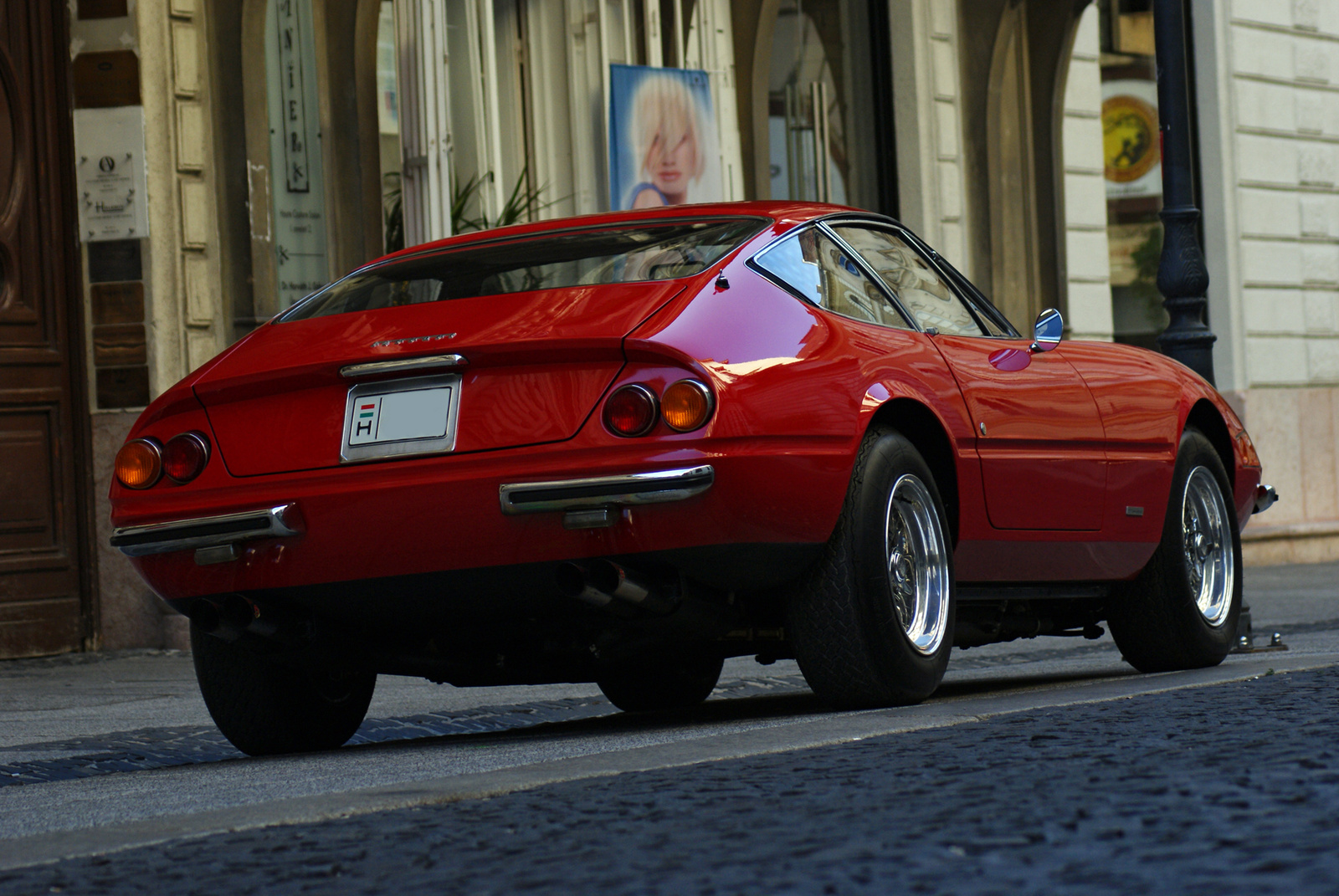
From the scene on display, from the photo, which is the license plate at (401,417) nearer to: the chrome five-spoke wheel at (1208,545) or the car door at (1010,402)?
the car door at (1010,402)

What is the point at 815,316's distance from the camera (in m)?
5.45

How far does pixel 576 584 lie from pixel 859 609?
2.48 ft

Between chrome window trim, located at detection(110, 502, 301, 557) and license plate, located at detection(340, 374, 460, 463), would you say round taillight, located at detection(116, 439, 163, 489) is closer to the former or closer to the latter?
chrome window trim, located at detection(110, 502, 301, 557)

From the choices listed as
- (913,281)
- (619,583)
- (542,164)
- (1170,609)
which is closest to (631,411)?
(619,583)

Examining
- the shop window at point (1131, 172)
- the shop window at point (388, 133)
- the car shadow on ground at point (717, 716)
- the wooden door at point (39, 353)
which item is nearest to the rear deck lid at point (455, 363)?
the car shadow on ground at point (717, 716)

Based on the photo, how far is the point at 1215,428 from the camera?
7395mm

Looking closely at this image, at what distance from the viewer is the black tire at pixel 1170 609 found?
6973 millimetres

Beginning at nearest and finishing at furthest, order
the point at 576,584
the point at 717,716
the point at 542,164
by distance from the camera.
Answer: the point at 576,584
the point at 717,716
the point at 542,164

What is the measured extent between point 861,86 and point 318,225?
5.24 meters

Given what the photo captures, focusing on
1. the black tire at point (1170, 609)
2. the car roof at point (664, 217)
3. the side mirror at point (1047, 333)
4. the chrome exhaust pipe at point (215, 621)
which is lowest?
the black tire at point (1170, 609)

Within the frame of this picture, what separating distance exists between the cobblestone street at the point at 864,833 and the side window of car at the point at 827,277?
1.55 metres

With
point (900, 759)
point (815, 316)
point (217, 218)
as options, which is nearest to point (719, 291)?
point (815, 316)

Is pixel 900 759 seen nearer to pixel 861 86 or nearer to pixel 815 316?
pixel 815 316

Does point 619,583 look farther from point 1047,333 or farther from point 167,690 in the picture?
point 167,690
